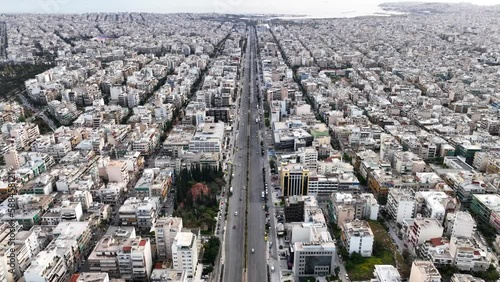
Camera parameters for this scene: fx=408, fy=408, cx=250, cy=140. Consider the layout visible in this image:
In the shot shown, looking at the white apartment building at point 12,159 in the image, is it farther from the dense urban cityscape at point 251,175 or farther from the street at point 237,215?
the street at point 237,215

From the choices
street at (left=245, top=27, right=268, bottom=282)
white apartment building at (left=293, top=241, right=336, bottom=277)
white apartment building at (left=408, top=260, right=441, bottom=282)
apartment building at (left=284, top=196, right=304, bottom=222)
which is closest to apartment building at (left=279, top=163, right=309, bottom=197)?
street at (left=245, top=27, right=268, bottom=282)

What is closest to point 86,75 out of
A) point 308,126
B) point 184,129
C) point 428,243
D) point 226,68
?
point 226,68

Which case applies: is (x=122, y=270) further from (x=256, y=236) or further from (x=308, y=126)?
(x=308, y=126)

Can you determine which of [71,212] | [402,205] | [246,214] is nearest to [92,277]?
[71,212]

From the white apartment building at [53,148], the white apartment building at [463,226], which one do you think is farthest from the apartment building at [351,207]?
the white apartment building at [53,148]

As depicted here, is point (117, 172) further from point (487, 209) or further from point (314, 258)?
point (487, 209)
